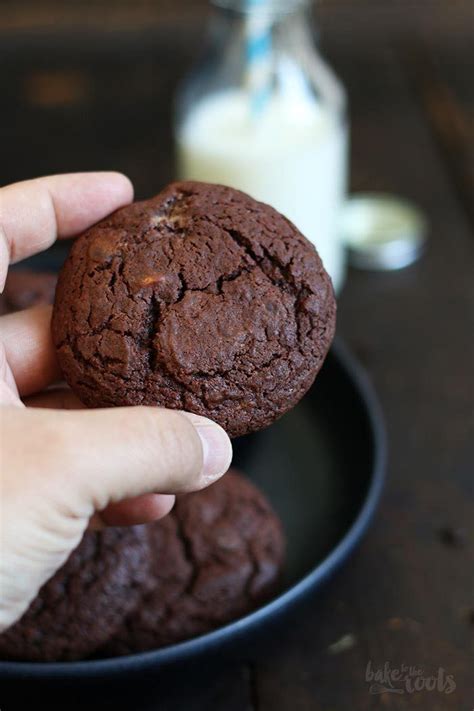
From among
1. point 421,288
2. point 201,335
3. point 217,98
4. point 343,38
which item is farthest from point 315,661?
point 343,38

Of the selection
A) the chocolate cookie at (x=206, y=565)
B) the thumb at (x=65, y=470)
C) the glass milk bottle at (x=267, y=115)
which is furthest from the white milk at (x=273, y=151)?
the thumb at (x=65, y=470)

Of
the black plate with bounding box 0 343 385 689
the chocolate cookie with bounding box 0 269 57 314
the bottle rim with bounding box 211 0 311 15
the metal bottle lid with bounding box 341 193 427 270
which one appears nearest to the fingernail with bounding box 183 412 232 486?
the black plate with bounding box 0 343 385 689

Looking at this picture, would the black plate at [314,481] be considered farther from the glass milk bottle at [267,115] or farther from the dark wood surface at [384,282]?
the glass milk bottle at [267,115]

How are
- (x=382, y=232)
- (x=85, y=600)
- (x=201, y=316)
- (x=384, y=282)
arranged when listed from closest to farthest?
(x=201, y=316) < (x=85, y=600) < (x=384, y=282) < (x=382, y=232)

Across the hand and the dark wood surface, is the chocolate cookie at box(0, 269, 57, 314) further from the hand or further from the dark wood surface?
the dark wood surface

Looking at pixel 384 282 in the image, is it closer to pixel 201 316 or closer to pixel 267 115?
pixel 267 115

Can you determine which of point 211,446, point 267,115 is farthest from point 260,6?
point 211,446
